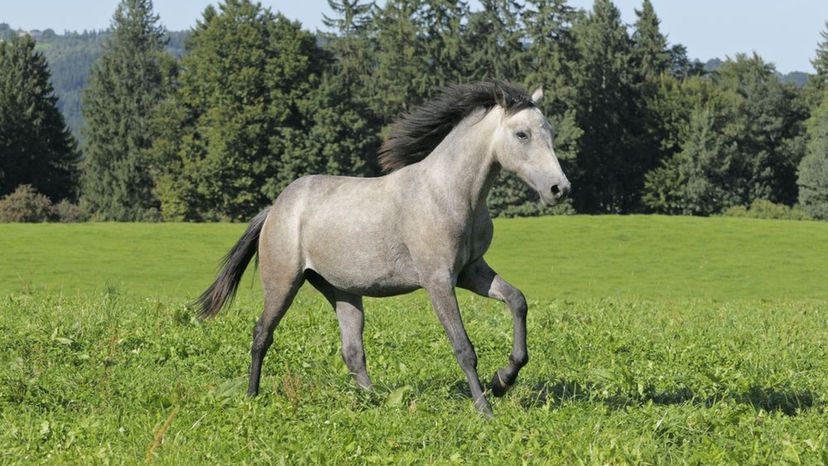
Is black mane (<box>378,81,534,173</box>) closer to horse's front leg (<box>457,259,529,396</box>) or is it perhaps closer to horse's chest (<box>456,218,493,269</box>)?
horse's chest (<box>456,218,493,269</box>)

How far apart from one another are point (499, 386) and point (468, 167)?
5.70 ft

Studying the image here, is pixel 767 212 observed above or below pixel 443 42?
below

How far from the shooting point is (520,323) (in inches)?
327

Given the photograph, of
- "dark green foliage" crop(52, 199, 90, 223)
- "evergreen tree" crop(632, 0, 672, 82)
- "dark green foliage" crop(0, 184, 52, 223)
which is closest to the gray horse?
"dark green foliage" crop(0, 184, 52, 223)

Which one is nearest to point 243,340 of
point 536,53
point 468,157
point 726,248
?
point 468,157

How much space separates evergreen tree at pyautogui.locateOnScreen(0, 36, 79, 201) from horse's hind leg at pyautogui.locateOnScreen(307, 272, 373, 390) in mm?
71837

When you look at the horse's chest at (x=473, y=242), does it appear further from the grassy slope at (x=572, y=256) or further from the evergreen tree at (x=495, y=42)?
the evergreen tree at (x=495, y=42)

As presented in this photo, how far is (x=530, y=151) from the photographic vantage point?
26.6ft

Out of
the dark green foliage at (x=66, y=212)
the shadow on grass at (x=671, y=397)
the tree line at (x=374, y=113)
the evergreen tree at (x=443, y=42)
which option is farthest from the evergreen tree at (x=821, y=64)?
the shadow on grass at (x=671, y=397)

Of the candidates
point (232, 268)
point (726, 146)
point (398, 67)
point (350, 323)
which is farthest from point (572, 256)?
point (726, 146)

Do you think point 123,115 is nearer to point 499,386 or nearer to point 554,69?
point 554,69

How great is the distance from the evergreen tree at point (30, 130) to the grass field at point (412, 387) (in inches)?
2460

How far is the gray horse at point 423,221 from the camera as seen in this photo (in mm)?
8281

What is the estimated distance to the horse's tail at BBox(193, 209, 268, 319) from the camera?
33.0ft
